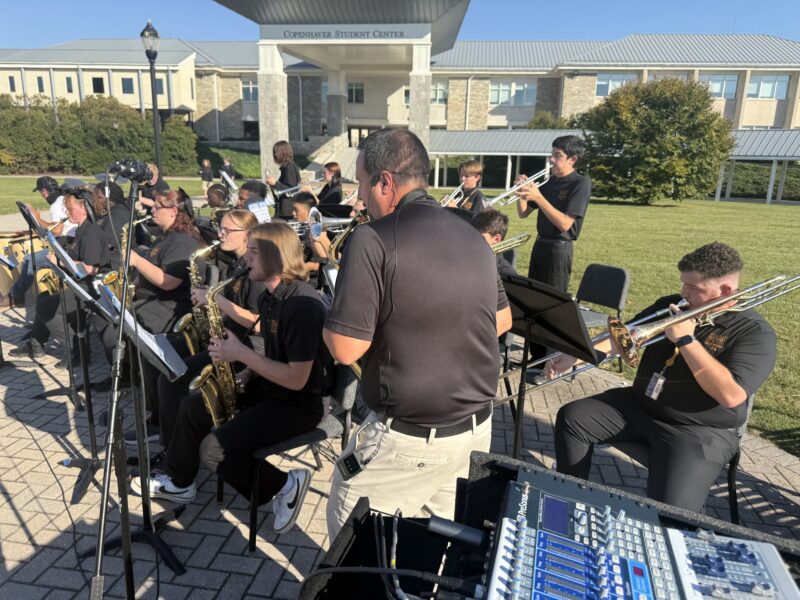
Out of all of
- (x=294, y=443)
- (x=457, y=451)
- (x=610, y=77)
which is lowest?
(x=294, y=443)

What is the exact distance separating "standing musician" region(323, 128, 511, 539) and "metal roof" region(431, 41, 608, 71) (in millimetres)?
44789

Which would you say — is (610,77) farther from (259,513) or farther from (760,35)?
(259,513)

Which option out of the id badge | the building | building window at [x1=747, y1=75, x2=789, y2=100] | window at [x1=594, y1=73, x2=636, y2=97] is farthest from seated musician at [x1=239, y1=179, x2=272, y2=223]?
building window at [x1=747, y1=75, x2=789, y2=100]

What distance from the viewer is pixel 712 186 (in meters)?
28.9

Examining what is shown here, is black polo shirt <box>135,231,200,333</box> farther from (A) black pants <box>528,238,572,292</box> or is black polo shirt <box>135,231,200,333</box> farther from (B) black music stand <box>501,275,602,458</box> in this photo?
(A) black pants <box>528,238,572,292</box>

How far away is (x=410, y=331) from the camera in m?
1.99

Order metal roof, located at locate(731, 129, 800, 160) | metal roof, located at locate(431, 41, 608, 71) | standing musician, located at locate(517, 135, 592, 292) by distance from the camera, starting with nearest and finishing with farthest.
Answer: standing musician, located at locate(517, 135, 592, 292)
metal roof, located at locate(731, 129, 800, 160)
metal roof, located at locate(431, 41, 608, 71)

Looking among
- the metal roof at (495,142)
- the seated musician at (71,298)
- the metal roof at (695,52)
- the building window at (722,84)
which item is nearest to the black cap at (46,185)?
the seated musician at (71,298)

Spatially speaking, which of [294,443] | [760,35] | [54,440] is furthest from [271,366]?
[760,35]

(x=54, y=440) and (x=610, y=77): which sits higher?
(x=610, y=77)

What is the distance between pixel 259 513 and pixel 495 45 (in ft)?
167

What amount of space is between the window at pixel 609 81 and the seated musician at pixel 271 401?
143ft

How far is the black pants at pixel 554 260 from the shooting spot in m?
5.64

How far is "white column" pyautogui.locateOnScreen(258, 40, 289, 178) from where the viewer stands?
25766mm
